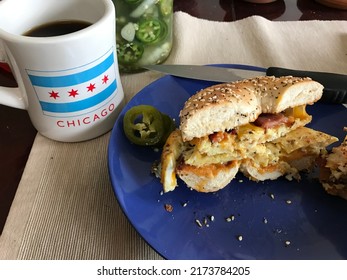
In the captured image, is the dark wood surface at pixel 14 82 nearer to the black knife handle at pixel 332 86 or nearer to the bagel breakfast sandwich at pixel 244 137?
the bagel breakfast sandwich at pixel 244 137

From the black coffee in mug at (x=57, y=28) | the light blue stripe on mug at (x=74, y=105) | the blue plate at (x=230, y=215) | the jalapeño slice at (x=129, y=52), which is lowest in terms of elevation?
the blue plate at (x=230, y=215)

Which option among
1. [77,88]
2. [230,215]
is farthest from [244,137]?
[77,88]

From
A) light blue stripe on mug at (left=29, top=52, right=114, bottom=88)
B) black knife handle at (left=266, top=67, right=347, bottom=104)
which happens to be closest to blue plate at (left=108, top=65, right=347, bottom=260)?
light blue stripe on mug at (left=29, top=52, right=114, bottom=88)

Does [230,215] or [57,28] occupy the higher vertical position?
[57,28]

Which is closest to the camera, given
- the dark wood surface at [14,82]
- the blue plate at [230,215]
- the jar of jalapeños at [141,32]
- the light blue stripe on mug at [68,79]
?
the blue plate at [230,215]

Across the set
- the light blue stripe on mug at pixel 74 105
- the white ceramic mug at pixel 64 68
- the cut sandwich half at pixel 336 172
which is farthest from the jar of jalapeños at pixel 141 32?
the cut sandwich half at pixel 336 172

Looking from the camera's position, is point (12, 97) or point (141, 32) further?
point (141, 32)

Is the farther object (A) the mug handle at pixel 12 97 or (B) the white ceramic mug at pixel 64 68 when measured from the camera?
(A) the mug handle at pixel 12 97

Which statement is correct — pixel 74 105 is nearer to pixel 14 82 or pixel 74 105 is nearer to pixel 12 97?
pixel 12 97
